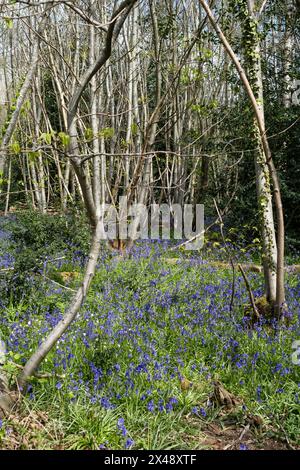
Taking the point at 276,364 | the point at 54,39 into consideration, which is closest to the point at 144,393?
the point at 276,364

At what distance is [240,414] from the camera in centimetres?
316

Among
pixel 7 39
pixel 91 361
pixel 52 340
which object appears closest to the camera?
pixel 52 340

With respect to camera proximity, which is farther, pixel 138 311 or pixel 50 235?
pixel 50 235

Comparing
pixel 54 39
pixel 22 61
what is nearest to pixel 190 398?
pixel 54 39

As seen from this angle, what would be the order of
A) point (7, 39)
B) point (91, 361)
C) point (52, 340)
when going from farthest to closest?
1. point (7, 39)
2. point (91, 361)
3. point (52, 340)

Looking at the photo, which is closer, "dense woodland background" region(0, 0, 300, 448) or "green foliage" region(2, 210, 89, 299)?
"dense woodland background" region(0, 0, 300, 448)

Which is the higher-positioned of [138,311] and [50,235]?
[50,235]

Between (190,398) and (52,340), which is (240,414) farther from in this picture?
(52,340)

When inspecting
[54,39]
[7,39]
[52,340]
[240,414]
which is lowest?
[240,414]

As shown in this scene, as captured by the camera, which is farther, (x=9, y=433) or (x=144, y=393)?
(x=144, y=393)

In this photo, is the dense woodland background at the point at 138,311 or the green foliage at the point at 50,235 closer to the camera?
the dense woodland background at the point at 138,311

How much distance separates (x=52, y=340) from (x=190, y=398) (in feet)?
3.42
